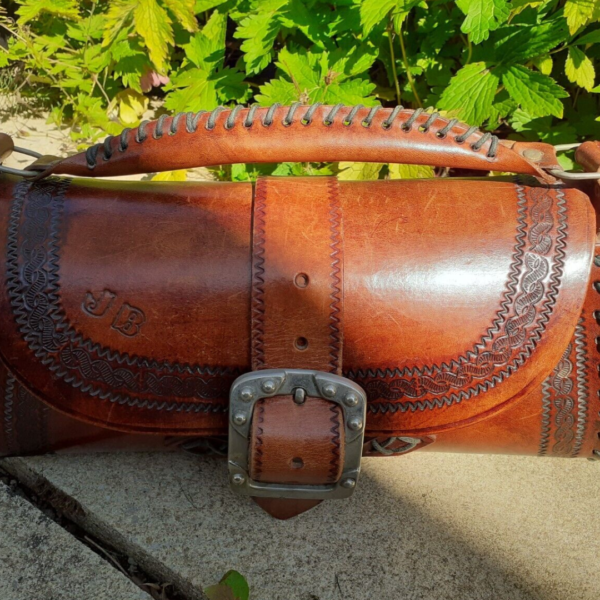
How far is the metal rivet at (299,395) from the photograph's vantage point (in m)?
0.81

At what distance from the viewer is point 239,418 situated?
2.68ft

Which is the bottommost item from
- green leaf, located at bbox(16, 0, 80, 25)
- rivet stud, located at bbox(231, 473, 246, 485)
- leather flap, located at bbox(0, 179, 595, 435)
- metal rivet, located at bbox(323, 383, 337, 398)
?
rivet stud, located at bbox(231, 473, 246, 485)

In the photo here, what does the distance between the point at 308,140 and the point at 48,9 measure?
54.7 inches

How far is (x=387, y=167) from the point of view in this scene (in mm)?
1620

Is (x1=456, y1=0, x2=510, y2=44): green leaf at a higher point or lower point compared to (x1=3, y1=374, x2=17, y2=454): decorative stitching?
higher

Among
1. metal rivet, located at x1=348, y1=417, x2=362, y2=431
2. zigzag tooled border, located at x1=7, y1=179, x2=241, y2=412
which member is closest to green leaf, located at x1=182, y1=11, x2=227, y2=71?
zigzag tooled border, located at x1=7, y1=179, x2=241, y2=412

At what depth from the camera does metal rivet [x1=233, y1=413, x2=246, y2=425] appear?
817 millimetres

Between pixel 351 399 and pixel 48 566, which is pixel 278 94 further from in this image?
pixel 48 566

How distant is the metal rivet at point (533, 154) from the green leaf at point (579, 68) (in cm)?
62

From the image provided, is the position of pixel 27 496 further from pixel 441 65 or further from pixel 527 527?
pixel 441 65

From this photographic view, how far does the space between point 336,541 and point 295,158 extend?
60 cm

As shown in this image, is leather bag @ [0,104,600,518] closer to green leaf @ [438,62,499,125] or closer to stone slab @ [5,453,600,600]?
stone slab @ [5,453,600,600]

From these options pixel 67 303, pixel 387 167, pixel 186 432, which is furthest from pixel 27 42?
pixel 186 432

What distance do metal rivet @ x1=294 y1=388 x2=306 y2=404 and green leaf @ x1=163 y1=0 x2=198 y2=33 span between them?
1.25m
